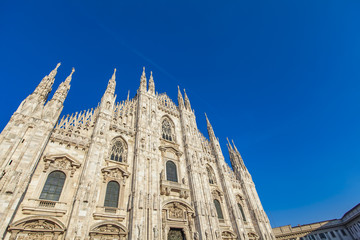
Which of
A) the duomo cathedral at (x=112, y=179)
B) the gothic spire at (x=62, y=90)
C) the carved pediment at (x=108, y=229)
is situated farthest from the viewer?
the gothic spire at (x=62, y=90)

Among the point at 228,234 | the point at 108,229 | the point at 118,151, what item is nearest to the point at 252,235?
the point at 228,234

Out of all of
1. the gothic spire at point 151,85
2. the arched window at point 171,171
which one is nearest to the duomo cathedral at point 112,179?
the arched window at point 171,171

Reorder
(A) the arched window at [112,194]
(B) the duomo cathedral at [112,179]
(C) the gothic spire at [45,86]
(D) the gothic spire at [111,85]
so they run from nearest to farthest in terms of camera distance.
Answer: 1. (B) the duomo cathedral at [112,179]
2. (A) the arched window at [112,194]
3. (C) the gothic spire at [45,86]
4. (D) the gothic spire at [111,85]

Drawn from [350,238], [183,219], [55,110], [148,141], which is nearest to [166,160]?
[148,141]

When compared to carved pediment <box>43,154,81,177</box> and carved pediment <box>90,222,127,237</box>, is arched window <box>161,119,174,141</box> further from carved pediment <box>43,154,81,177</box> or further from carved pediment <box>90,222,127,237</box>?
carved pediment <box>90,222,127,237</box>

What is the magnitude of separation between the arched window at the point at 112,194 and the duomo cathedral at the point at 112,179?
0.26 ft

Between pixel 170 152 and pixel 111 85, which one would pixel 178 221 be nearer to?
pixel 170 152

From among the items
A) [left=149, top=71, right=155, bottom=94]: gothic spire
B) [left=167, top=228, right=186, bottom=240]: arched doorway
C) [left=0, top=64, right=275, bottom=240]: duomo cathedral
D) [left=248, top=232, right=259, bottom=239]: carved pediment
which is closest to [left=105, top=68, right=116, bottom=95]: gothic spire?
[left=0, top=64, right=275, bottom=240]: duomo cathedral

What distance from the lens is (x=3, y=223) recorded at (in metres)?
10.1

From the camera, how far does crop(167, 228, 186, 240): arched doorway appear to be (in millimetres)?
17023

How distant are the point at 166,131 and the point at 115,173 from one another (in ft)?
34.3

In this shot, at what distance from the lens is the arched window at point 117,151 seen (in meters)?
17.9

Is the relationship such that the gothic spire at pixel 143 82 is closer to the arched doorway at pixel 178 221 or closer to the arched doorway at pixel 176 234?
the arched doorway at pixel 178 221

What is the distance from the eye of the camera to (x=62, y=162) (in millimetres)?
14477
